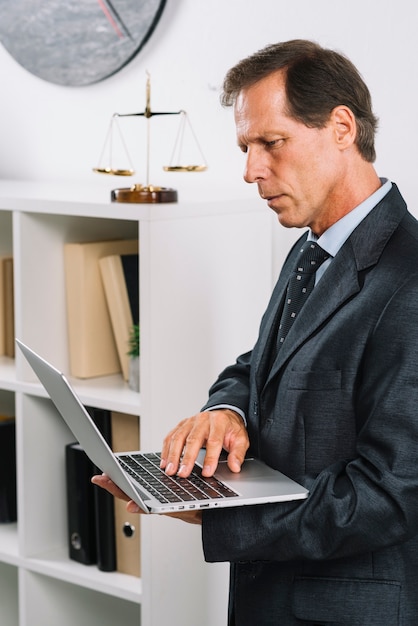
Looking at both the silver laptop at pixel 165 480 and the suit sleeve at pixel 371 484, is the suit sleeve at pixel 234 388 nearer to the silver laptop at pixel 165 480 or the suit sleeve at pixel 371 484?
the silver laptop at pixel 165 480

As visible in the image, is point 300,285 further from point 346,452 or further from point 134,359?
point 134,359

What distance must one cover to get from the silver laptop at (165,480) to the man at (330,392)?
3 centimetres

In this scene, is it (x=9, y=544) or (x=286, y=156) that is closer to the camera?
(x=286, y=156)

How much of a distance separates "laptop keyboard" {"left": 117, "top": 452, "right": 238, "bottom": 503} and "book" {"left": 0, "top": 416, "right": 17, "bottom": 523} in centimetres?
104

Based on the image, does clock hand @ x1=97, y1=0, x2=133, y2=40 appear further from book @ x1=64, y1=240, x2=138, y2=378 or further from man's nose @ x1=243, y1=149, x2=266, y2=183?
man's nose @ x1=243, y1=149, x2=266, y2=183

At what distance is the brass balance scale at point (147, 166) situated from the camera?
212cm

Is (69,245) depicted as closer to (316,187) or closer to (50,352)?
(50,352)

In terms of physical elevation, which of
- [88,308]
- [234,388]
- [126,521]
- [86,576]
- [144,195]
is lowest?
[86,576]

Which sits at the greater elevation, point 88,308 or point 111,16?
point 111,16

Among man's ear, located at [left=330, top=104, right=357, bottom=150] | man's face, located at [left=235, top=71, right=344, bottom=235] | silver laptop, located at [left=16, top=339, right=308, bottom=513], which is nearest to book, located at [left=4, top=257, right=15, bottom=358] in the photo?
silver laptop, located at [left=16, top=339, right=308, bottom=513]

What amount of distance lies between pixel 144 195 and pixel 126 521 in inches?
29.2

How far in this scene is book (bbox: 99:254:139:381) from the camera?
7.55 feet

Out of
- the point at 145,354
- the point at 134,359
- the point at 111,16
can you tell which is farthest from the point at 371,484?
the point at 111,16

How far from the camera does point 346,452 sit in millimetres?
1462
